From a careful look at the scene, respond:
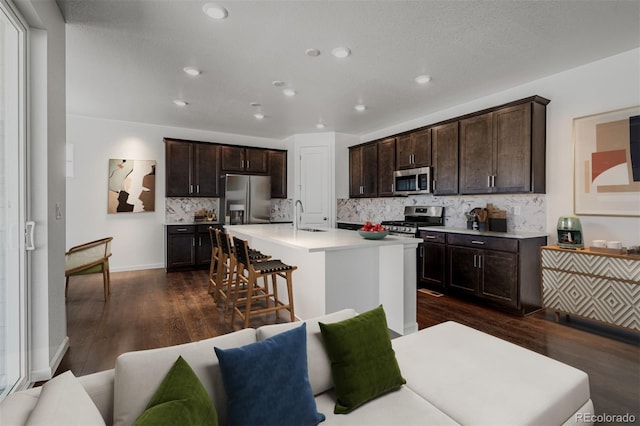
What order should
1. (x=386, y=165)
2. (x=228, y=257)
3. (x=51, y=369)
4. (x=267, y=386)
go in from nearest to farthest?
1. (x=267, y=386)
2. (x=51, y=369)
3. (x=228, y=257)
4. (x=386, y=165)

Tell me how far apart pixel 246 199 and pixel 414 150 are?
127 inches

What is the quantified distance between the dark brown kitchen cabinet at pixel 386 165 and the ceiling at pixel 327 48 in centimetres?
92

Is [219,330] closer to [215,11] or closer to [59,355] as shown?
[59,355]

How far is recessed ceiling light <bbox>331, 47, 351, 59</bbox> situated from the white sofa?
2.50 metres

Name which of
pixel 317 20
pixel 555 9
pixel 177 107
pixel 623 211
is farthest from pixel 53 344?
pixel 623 211

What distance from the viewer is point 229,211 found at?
6039 millimetres

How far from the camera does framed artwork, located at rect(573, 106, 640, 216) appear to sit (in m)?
3.09

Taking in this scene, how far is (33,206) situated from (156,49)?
5.92 ft

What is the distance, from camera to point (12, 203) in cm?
204

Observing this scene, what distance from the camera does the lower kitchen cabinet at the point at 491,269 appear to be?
3.52m

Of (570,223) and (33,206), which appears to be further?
(570,223)

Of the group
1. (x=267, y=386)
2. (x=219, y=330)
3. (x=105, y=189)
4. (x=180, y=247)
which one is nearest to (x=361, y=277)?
(x=219, y=330)

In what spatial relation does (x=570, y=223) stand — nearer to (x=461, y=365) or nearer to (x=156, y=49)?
(x=461, y=365)

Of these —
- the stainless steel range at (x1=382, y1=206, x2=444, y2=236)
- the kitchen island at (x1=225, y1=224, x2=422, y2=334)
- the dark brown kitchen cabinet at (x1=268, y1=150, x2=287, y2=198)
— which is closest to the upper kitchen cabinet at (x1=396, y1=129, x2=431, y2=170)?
the stainless steel range at (x1=382, y1=206, x2=444, y2=236)
